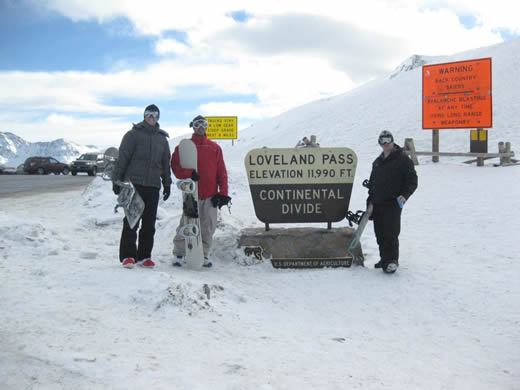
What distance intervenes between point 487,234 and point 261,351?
543 cm

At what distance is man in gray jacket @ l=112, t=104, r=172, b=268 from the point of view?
201 inches

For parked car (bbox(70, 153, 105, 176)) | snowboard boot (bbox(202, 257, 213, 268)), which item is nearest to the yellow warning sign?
parked car (bbox(70, 153, 105, 176))

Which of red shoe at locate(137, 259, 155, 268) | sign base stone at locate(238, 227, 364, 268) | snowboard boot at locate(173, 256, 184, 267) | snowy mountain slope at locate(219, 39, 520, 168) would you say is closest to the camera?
red shoe at locate(137, 259, 155, 268)

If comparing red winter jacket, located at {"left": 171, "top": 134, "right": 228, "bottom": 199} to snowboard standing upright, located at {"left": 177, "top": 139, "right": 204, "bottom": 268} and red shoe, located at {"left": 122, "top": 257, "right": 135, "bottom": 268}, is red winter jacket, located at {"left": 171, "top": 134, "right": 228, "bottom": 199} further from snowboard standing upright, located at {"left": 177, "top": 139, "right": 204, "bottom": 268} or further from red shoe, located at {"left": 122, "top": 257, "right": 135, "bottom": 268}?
red shoe, located at {"left": 122, "top": 257, "right": 135, "bottom": 268}

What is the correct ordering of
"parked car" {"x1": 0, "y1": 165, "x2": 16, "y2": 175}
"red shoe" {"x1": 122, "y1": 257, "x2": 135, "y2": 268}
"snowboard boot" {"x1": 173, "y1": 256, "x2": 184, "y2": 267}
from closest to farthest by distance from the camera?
"red shoe" {"x1": 122, "y1": 257, "x2": 135, "y2": 268} < "snowboard boot" {"x1": 173, "y1": 256, "x2": 184, "y2": 267} < "parked car" {"x1": 0, "y1": 165, "x2": 16, "y2": 175}

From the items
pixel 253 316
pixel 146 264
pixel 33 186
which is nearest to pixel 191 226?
pixel 146 264

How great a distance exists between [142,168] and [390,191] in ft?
9.47

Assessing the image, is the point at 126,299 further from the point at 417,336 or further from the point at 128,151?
the point at 417,336

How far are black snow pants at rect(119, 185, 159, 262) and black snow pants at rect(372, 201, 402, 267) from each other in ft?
8.87

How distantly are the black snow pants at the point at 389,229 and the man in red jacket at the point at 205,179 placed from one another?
6.22 feet

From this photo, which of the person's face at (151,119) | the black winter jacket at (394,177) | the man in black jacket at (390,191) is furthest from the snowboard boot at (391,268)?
the person's face at (151,119)

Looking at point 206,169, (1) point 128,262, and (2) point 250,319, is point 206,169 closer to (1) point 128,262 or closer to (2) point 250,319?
(1) point 128,262

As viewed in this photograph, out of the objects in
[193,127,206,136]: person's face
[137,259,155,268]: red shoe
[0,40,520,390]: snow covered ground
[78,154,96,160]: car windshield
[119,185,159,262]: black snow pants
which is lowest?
[0,40,520,390]: snow covered ground

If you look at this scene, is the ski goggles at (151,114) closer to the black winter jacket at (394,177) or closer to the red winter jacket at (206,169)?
the red winter jacket at (206,169)
